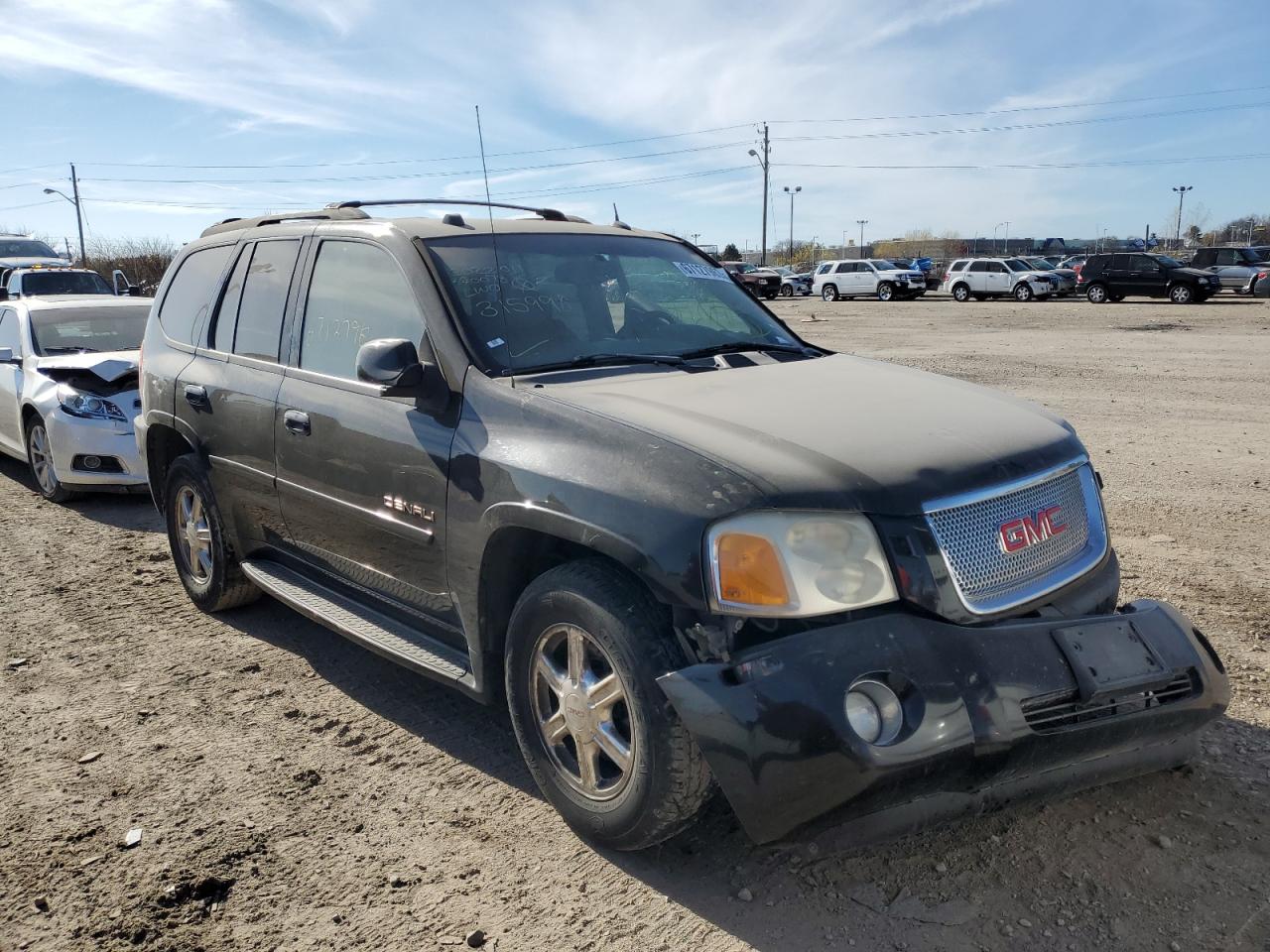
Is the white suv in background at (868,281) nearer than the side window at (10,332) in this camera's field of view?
No

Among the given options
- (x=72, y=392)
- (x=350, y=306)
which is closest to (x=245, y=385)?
(x=350, y=306)

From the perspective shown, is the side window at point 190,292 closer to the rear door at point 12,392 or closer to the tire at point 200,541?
the tire at point 200,541

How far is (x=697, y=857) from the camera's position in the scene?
301cm

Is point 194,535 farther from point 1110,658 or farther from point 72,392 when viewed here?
point 1110,658

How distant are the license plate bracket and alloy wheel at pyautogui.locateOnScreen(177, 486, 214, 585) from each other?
3.97m

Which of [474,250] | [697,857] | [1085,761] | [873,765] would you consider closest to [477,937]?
[697,857]

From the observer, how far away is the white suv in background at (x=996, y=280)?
36.9 metres

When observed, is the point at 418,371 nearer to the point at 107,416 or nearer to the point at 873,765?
the point at 873,765

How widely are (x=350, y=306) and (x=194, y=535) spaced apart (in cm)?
192

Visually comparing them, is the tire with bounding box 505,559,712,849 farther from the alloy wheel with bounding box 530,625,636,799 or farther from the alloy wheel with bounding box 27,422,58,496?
the alloy wheel with bounding box 27,422,58,496

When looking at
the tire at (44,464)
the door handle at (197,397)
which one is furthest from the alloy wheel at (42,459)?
the door handle at (197,397)

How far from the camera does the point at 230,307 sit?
479 cm

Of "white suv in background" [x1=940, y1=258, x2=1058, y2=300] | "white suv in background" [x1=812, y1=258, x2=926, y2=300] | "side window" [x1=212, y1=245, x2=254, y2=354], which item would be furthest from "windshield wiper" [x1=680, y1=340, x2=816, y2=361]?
"white suv in background" [x1=812, y1=258, x2=926, y2=300]

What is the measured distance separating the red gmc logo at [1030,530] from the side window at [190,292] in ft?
12.7
